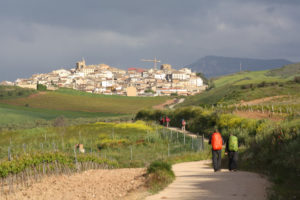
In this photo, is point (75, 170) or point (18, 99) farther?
point (18, 99)

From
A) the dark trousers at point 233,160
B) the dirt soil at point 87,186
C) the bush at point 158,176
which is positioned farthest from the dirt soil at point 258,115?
the bush at point 158,176

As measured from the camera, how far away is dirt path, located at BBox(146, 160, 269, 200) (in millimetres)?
11344

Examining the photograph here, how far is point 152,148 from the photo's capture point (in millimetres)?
33938

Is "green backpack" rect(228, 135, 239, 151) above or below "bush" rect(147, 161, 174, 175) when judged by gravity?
above

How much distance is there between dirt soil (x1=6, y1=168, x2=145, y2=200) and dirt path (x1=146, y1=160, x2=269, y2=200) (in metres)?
1.50

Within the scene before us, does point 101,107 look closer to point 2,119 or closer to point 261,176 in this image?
point 2,119

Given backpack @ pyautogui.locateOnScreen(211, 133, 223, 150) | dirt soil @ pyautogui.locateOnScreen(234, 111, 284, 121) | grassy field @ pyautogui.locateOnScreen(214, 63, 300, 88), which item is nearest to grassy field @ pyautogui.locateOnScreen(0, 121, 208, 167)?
backpack @ pyautogui.locateOnScreen(211, 133, 223, 150)

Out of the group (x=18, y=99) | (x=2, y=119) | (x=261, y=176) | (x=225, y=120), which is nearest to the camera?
(x=261, y=176)

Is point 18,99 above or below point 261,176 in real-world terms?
above

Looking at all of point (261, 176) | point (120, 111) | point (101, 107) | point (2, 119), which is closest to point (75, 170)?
point (261, 176)

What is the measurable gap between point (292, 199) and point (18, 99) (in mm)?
108924

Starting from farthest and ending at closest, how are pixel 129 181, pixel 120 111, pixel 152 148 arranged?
pixel 120 111 → pixel 152 148 → pixel 129 181

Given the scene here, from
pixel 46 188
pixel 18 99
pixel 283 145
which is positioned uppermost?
pixel 18 99

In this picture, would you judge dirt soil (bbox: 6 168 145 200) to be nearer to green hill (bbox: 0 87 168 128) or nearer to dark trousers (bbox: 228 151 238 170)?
dark trousers (bbox: 228 151 238 170)
